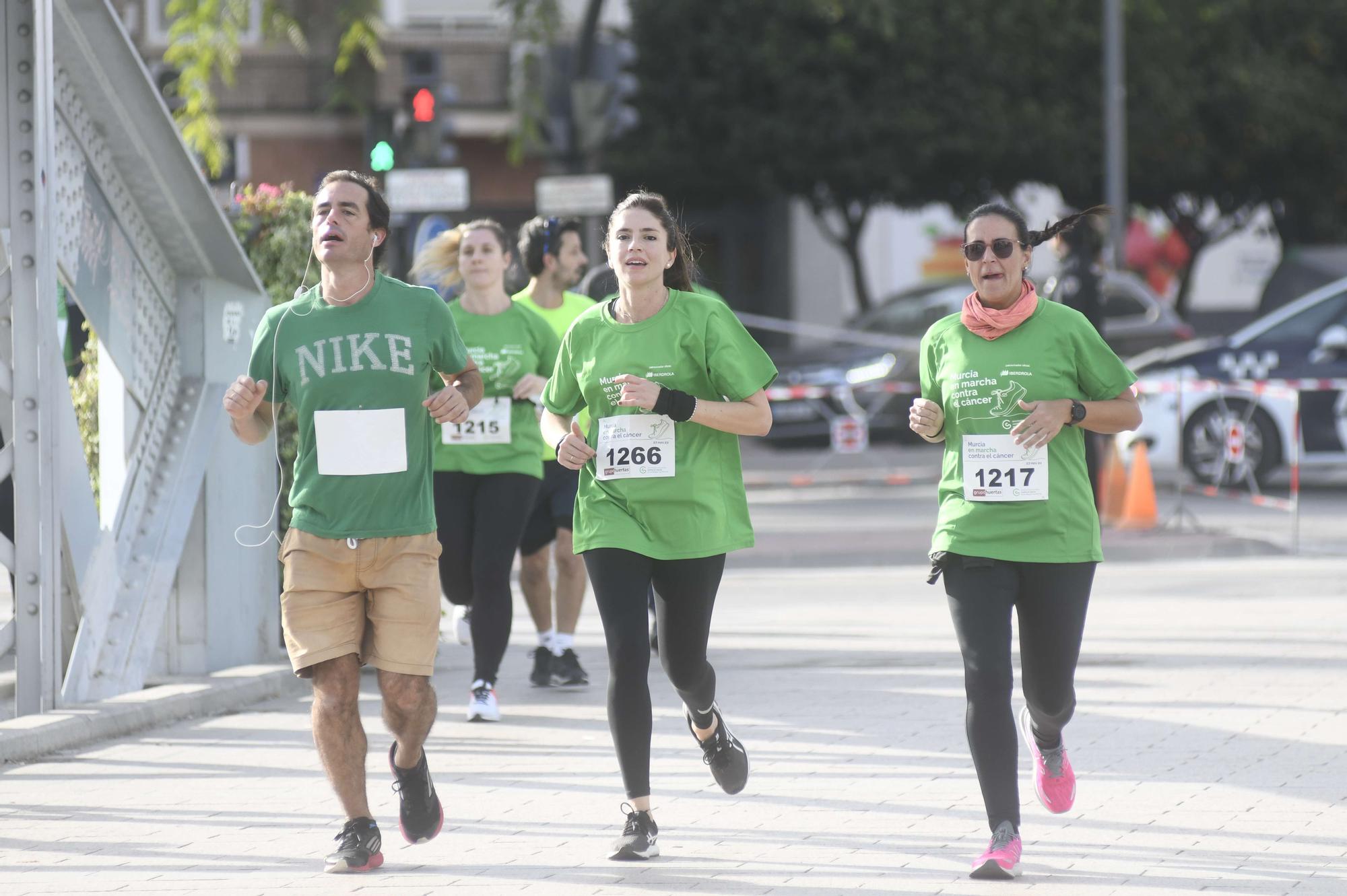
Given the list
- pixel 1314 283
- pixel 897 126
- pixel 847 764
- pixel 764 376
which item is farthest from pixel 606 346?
pixel 897 126

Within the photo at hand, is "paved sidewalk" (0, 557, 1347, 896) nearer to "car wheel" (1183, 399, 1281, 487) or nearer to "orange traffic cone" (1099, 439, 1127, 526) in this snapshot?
"orange traffic cone" (1099, 439, 1127, 526)

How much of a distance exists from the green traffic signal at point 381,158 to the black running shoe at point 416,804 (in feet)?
36.0

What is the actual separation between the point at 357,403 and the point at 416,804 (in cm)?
110

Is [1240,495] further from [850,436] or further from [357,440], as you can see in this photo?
[357,440]

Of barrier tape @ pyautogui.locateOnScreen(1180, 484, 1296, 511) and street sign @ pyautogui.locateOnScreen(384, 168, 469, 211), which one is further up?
street sign @ pyautogui.locateOnScreen(384, 168, 469, 211)

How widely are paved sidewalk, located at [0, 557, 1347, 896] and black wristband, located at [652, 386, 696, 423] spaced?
47.4 inches

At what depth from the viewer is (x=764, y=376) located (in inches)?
230

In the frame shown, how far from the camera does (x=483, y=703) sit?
812 centimetres

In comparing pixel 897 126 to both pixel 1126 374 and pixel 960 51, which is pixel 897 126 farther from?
pixel 1126 374

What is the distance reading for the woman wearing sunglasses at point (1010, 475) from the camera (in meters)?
5.48

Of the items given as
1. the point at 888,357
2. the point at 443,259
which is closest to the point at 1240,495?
the point at 888,357

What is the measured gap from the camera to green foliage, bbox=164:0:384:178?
40.1 feet

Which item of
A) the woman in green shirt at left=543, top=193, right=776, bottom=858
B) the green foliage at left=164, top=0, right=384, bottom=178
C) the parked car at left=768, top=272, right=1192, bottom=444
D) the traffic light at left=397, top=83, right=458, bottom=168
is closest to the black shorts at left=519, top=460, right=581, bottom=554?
the woman in green shirt at left=543, top=193, right=776, bottom=858

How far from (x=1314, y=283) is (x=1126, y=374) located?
14816mm
